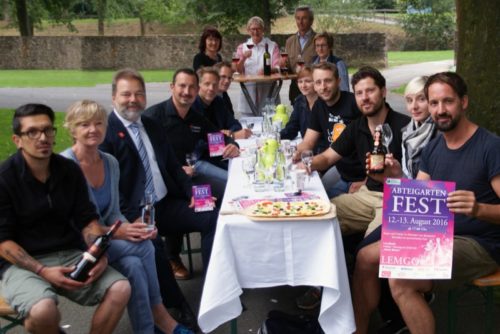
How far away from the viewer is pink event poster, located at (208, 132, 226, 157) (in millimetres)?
5090

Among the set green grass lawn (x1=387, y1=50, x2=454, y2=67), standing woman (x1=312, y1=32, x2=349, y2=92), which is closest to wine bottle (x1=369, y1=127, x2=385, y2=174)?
standing woman (x1=312, y1=32, x2=349, y2=92)

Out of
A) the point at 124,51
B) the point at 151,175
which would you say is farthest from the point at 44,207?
the point at 124,51

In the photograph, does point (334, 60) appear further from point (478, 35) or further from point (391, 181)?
point (391, 181)

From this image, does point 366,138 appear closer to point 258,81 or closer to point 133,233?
point 133,233

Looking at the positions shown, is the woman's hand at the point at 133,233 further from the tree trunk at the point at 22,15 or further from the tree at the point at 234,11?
the tree trunk at the point at 22,15

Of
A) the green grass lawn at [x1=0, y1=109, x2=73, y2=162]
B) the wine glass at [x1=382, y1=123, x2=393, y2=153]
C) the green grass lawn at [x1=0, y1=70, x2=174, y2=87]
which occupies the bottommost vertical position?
the green grass lawn at [x1=0, y1=109, x2=73, y2=162]

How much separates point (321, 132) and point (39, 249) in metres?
2.71

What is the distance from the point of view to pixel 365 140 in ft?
14.1

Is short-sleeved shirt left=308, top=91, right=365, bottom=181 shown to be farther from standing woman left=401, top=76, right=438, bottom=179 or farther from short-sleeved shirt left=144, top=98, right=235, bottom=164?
standing woman left=401, top=76, right=438, bottom=179

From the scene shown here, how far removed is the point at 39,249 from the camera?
3.27m

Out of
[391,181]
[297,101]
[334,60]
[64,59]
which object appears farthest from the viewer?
[64,59]

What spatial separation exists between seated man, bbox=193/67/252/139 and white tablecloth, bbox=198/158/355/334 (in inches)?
97.7

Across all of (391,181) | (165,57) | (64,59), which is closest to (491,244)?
(391,181)

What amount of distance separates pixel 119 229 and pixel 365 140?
1.82 meters
